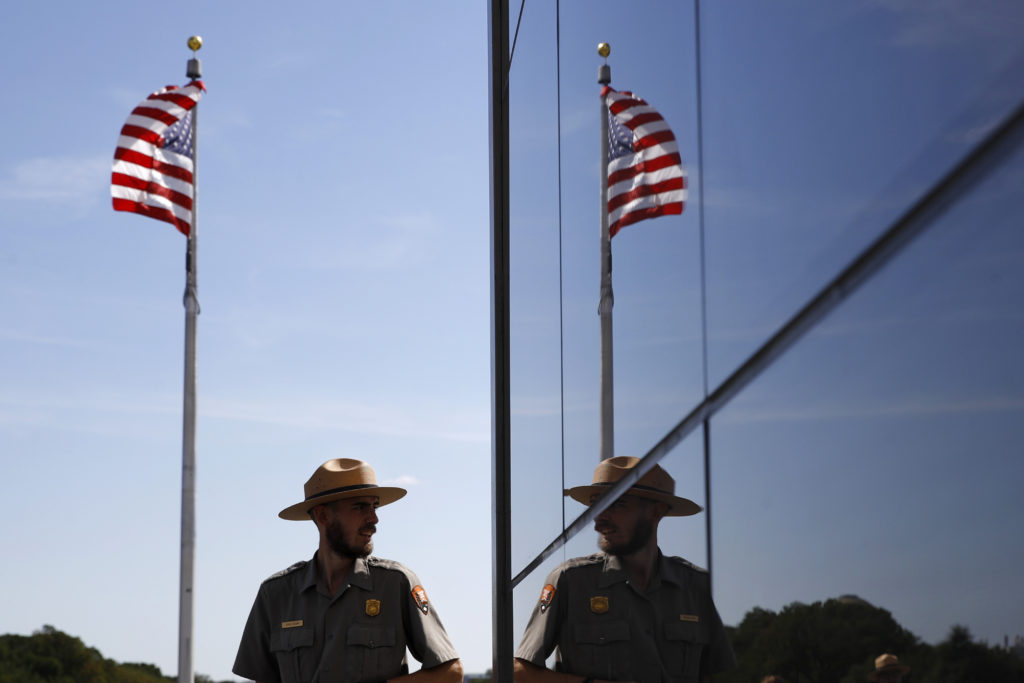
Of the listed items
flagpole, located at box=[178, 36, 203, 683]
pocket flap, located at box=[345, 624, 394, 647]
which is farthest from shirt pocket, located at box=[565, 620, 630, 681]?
flagpole, located at box=[178, 36, 203, 683]

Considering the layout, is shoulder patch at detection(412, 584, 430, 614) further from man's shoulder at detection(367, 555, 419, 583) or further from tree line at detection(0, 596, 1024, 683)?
tree line at detection(0, 596, 1024, 683)

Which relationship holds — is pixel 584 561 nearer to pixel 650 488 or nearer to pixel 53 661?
pixel 650 488

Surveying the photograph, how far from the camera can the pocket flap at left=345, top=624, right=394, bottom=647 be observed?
450 centimetres

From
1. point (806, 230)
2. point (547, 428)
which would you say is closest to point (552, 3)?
point (547, 428)

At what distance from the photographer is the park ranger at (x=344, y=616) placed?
4.48 metres

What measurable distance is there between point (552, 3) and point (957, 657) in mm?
2442

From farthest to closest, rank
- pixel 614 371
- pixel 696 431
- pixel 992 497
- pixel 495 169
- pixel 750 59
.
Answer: pixel 495 169 < pixel 614 371 < pixel 696 431 < pixel 750 59 < pixel 992 497

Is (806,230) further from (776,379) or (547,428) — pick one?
(547,428)

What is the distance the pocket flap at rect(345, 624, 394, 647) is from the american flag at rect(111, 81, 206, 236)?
6.93 meters

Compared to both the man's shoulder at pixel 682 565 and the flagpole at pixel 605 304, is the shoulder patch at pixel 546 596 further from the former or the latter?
the man's shoulder at pixel 682 565

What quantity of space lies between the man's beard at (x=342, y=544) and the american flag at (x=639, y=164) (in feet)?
9.80

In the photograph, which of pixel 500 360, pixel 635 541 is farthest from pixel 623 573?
pixel 500 360

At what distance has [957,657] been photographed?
764 millimetres

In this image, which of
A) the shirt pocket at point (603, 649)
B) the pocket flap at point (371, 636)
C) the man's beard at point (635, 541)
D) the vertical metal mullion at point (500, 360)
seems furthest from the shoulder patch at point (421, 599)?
the man's beard at point (635, 541)
